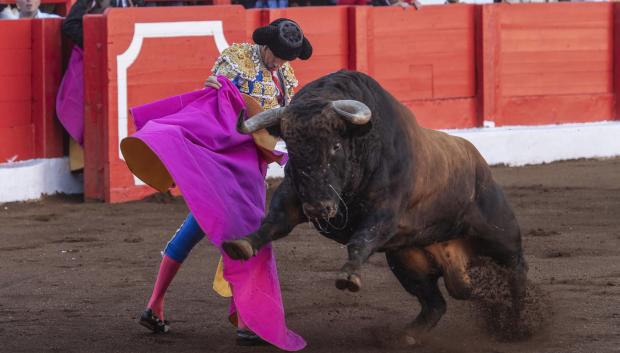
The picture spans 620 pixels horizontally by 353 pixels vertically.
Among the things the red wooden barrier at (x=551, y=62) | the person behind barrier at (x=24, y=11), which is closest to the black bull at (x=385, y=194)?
the person behind barrier at (x=24, y=11)

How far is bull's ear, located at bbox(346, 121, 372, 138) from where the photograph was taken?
4.04 meters

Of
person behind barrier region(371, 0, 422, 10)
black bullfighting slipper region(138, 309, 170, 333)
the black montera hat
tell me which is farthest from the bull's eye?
person behind barrier region(371, 0, 422, 10)

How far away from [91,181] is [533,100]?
12.7 feet

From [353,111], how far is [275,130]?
0.96 feet

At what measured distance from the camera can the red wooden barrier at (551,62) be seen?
1024 cm

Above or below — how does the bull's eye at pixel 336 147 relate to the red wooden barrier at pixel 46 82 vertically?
above

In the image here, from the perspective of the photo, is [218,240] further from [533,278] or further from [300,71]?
[300,71]

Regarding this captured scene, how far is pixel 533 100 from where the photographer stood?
408 inches

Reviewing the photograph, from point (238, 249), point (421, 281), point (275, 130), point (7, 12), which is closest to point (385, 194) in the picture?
point (275, 130)

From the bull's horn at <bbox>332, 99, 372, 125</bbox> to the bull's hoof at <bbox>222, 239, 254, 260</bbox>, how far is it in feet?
1.62

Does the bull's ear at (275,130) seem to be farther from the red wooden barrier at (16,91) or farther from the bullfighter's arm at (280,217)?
the red wooden barrier at (16,91)

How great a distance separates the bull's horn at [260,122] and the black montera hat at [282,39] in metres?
0.51

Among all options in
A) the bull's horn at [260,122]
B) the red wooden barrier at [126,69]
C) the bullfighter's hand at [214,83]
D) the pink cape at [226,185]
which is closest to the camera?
the bull's horn at [260,122]

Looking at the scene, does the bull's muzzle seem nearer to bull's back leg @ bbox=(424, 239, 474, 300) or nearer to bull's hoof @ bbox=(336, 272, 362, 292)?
bull's hoof @ bbox=(336, 272, 362, 292)
